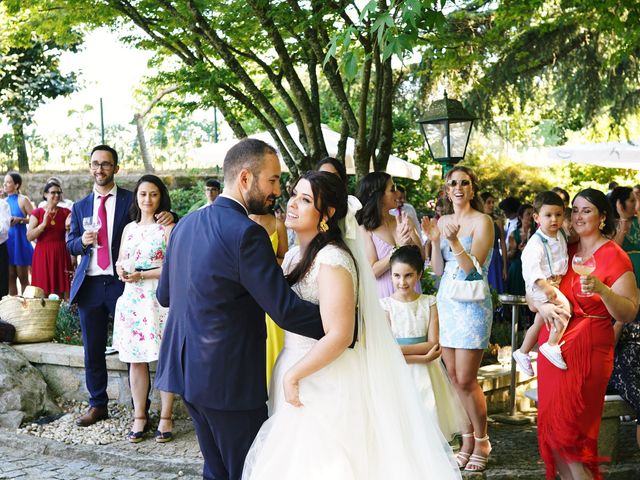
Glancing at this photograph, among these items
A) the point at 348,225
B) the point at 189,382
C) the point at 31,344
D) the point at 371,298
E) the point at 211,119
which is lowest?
the point at 31,344

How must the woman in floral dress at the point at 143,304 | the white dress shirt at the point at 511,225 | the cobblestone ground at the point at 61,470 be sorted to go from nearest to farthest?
the cobblestone ground at the point at 61,470 < the woman in floral dress at the point at 143,304 < the white dress shirt at the point at 511,225

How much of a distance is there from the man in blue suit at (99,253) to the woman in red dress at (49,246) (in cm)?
397

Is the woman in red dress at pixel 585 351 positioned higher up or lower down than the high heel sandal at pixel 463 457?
higher up

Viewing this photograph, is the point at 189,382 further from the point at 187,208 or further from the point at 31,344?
the point at 187,208

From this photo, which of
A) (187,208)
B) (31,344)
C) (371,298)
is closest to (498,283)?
(31,344)

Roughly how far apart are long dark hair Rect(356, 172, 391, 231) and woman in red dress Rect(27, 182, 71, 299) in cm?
578

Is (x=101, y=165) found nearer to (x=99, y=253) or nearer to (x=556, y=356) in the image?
(x=99, y=253)

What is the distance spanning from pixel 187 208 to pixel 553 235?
14315 mm

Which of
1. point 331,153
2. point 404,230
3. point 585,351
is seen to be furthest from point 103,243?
point 331,153

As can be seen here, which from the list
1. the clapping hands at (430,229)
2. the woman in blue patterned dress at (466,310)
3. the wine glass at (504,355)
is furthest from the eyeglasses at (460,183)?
the wine glass at (504,355)

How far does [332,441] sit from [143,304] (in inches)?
128

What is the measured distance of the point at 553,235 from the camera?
5.30m

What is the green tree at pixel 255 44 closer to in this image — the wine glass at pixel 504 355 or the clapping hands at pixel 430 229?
the wine glass at pixel 504 355

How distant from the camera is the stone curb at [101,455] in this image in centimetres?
616
